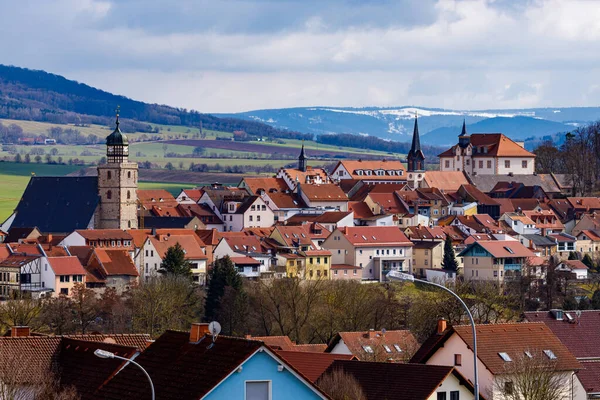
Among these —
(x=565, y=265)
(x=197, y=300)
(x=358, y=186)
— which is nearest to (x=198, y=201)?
(x=358, y=186)

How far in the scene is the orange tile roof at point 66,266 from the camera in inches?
4139

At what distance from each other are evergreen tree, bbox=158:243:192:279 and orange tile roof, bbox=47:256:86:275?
6.33m

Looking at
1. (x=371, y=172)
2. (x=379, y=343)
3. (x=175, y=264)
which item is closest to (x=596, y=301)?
(x=175, y=264)

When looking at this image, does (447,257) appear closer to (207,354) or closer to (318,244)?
(318,244)

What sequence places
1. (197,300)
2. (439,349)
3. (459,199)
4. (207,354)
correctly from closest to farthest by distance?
(207,354)
(439,349)
(197,300)
(459,199)

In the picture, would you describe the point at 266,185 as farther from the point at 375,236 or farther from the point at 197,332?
the point at 197,332

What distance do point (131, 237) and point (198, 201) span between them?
2883 centimetres

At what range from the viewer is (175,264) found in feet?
360

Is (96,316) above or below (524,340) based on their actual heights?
below

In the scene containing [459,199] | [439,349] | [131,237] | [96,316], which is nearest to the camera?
[439,349]

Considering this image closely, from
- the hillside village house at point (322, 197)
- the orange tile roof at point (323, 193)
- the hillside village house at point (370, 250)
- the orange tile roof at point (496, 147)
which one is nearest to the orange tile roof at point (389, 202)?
the hillside village house at point (322, 197)

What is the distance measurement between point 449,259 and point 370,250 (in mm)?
6555

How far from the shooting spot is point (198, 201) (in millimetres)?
148375

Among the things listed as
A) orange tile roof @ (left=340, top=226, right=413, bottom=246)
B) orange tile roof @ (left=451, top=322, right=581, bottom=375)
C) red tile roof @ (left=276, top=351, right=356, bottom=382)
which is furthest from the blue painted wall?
orange tile roof @ (left=340, top=226, right=413, bottom=246)
